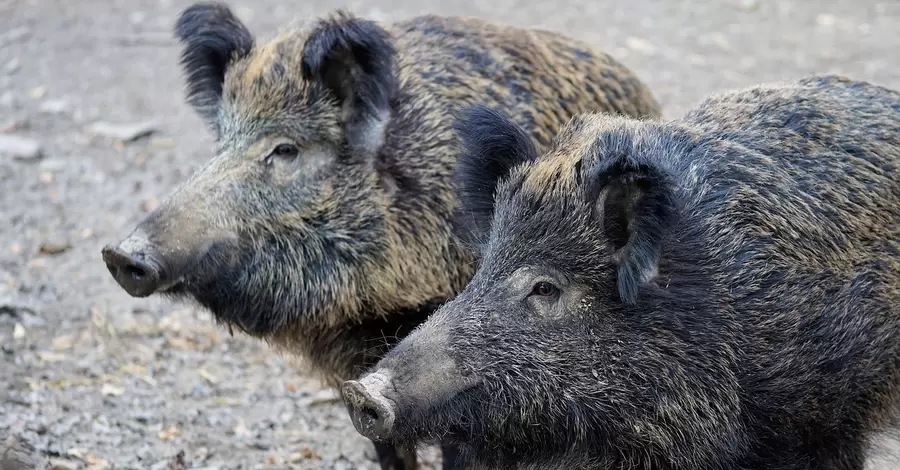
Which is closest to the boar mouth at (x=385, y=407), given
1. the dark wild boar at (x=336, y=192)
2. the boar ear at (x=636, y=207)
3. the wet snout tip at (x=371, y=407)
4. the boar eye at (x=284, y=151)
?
the wet snout tip at (x=371, y=407)

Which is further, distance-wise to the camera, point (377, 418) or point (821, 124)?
point (821, 124)

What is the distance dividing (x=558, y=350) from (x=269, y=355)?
144 inches

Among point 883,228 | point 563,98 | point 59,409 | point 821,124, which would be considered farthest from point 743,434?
point 59,409

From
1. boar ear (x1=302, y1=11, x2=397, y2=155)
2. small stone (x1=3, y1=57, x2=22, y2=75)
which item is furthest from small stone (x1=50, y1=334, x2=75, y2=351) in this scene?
small stone (x1=3, y1=57, x2=22, y2=75)

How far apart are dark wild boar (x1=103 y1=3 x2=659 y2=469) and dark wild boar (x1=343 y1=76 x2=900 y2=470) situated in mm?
1164

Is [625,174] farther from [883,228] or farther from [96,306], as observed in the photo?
[96,306]

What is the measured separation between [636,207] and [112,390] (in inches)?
148

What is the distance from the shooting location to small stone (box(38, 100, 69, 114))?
10.6 metres

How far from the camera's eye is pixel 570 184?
13.2ft

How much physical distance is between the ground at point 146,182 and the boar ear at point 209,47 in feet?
1.29

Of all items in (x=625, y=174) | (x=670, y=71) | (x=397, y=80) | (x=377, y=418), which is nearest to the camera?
(x=377, y=418)

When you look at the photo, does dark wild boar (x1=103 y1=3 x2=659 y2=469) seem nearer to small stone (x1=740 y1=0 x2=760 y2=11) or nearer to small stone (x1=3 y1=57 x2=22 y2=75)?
small stone (x1=3 y1=57 x2=22 y2=75)

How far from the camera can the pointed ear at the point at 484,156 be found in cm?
434

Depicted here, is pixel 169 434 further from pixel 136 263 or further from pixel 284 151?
pixel 284 151
